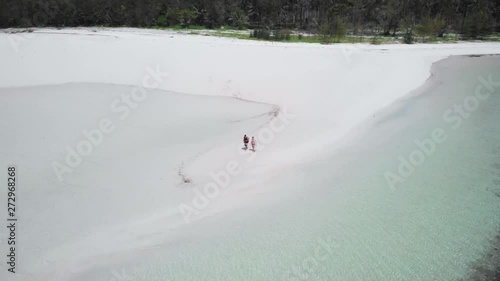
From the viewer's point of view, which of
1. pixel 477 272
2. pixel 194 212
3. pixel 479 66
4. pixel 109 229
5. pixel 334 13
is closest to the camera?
pixel 477 272

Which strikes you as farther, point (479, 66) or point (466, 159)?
point (479, 66)

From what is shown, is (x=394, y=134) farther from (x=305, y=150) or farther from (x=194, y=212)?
(x=194, y=212)

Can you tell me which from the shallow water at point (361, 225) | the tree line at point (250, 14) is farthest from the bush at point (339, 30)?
the shallow water at point (361, 225)

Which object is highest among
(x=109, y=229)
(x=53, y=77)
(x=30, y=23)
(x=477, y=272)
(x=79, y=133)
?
(x=30, y=23)

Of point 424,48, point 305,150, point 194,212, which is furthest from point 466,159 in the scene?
point 424,48

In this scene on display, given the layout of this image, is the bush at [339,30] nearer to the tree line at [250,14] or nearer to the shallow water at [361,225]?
the tree line at [250,14]

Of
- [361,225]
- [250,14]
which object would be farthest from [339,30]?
[361,225]

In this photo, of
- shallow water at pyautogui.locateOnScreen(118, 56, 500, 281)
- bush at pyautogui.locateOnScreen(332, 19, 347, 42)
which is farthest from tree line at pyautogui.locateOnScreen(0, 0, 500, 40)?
shallow water at pyautogui.locateOnScreen(118, 56, 500, 281)

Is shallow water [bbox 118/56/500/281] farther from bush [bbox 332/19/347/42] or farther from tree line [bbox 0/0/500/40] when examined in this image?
tree line [bbox 0/0/500/40]
